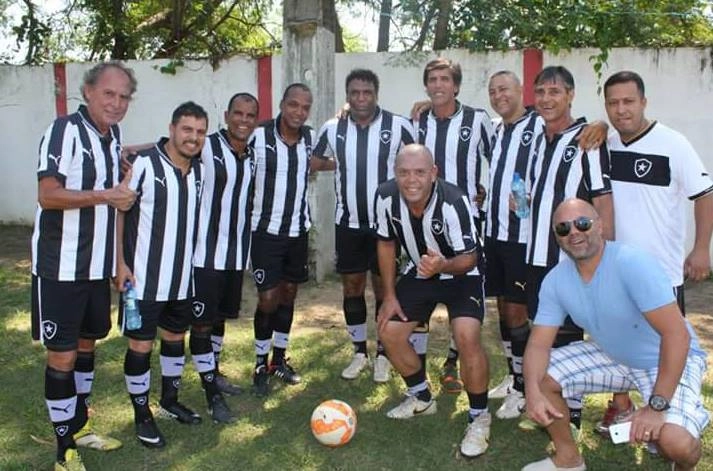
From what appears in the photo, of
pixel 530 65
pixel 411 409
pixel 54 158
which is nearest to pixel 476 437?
pixel 411 409

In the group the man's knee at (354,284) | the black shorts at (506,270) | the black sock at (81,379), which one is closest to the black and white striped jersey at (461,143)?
the black shorts at (506,270)

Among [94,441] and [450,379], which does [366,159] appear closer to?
[450,379]

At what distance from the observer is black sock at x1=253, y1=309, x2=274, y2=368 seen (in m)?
4.86

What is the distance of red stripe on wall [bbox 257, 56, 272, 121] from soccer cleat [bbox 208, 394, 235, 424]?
4.92 meters

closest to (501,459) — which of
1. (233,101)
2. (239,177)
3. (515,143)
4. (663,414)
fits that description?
(663,414)

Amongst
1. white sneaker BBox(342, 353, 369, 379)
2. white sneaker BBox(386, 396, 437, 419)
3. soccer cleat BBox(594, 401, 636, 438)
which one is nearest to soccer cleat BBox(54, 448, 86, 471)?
white sneaker BBox(386, 396, 437, 419)

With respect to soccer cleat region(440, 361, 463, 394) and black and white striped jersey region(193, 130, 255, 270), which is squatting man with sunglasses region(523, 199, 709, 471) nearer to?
soccer cleat region(440, 361, 463, 394)

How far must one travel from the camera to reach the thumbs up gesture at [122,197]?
11.2ft

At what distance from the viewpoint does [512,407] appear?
4.33 metres

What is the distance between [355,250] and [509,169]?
1258 mm

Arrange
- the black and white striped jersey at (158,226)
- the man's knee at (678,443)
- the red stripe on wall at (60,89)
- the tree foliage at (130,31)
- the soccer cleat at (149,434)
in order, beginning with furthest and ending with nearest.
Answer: the tree foliage at (130,31), the red stripe on wall at (60,89), the soccer cleat at (149,434), the black and white striped jersey at (158,226), the man's knee at (678,443)

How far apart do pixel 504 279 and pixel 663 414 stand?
1.55 metres

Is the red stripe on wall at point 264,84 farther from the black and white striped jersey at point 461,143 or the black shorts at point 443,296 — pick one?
the black shorts at point 443,296

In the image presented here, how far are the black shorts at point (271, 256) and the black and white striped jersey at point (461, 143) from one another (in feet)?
3.68
